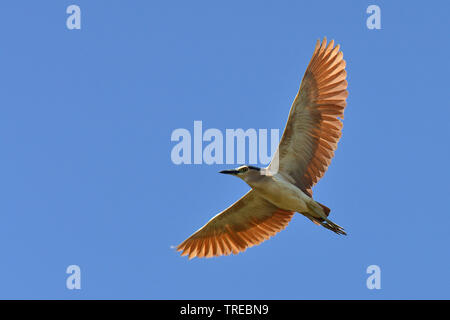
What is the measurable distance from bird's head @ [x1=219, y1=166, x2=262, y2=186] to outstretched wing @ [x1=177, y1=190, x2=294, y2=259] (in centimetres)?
92

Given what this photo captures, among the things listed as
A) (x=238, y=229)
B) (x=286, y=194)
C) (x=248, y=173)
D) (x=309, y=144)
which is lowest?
(x=238, y=229)

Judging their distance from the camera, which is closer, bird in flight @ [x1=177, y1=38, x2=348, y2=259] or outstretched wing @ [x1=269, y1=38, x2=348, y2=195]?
bird in flight @ [x1=177, y1=38, x2=348, y2=259]

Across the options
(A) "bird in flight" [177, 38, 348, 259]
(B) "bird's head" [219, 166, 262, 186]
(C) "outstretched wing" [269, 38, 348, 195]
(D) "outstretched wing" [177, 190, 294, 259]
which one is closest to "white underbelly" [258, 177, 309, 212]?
(A) "bird in flight" [177, 38, 348, 259]

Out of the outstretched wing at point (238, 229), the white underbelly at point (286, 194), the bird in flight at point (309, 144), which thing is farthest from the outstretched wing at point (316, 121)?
the outstretched wing at point (238, 229)

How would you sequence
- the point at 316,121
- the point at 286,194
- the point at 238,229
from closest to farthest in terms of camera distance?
1. the point at 286,194
2. the point at 316,121
3. the point at 238,229

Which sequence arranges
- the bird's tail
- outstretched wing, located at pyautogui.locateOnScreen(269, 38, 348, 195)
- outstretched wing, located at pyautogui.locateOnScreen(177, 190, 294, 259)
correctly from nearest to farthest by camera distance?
the bird's tail
outstretched wing, located at pyautogui.locateOnScreen(269, 38, 348, 195)
outstretched wing, located at pyautogui.locateOnScreen(177, 190, 294, 259)

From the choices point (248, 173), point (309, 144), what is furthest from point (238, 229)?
point (309, 144)

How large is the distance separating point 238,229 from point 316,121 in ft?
8.83

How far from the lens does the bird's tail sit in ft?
40.7

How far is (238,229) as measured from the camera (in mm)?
13984

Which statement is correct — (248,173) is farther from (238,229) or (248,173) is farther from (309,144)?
(238,229)

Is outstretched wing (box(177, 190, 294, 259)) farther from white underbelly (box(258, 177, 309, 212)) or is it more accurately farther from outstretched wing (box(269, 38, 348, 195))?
outstretched wing (box(269, 38, 348, 195))
